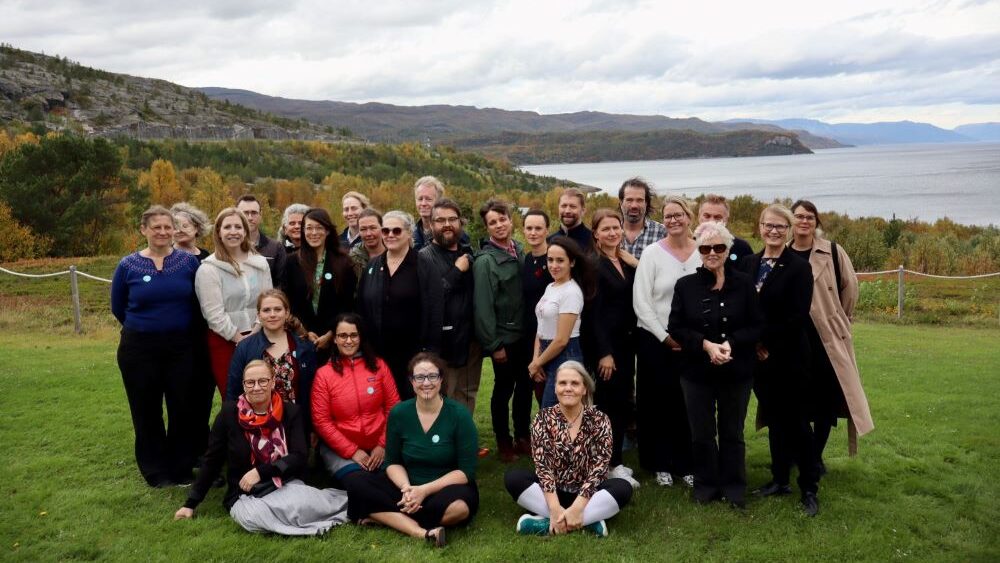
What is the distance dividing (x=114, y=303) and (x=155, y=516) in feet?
5.27

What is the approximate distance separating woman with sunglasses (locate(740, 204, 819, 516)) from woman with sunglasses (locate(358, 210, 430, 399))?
2.45m

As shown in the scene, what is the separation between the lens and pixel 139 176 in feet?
112

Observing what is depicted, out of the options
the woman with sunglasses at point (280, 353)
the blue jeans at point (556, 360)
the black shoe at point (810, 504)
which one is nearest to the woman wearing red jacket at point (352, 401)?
the woman with sunglasses at point (280, 353)

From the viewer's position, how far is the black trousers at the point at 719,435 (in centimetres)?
494

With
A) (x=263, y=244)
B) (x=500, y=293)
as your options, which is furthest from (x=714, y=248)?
(x=263, y=244)

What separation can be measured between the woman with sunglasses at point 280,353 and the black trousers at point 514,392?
1509 mm

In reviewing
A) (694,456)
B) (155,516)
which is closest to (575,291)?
(694,456)

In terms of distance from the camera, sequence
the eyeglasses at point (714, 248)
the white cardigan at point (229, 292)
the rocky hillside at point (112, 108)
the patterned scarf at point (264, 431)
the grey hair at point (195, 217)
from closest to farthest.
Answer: the eyeglasses at point (714, 248), the patterned scarf at point (264, 431), the white cardigan at point (229, 292), the grey hair at point (195, 217), the rocky hillside at point (112, 108)

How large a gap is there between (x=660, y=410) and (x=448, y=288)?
189 cm

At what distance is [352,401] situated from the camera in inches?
207

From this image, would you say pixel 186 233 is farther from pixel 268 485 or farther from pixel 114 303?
pixel 268 485

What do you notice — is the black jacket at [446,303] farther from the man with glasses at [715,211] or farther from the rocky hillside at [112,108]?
the rocky hillside at [112,108]

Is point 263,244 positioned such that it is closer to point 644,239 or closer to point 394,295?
point 394,295

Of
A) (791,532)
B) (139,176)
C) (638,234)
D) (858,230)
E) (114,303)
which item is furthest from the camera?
(139,176)
